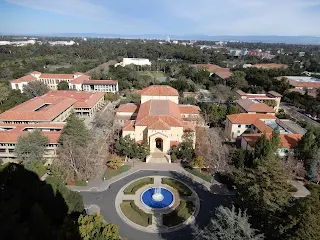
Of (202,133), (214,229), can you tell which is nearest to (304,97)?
(202,133)

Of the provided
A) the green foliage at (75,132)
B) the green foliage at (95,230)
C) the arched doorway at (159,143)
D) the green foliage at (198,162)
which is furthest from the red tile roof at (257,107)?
the green foliage at (95,230)

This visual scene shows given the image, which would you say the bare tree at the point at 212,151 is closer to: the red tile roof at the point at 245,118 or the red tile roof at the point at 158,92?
the red tile roof at the point at 245,118

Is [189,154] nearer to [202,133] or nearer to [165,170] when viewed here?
[165,170]

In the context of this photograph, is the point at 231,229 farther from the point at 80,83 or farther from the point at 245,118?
the point at 80,83

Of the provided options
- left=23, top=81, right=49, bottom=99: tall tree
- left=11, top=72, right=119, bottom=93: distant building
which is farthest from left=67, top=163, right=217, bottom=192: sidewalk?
left=23, top=81, right=49, bottom=99: tall tree

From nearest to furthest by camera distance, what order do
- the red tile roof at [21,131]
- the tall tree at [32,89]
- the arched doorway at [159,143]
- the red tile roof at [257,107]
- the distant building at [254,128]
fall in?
the red tile roof at [21,131]
the distant building at [254,128]
the arched doorway at [159,143]
the red tile roof at [257,107]
the tall tree at [32,89]

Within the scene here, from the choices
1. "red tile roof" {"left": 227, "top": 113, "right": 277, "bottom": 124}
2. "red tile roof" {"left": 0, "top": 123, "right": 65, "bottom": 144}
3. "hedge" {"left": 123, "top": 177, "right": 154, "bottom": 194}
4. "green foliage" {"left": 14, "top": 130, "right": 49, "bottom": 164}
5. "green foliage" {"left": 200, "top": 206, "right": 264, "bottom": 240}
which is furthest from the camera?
"red tile roof" {"left": 227, "top": 113, "right": 277, "bottom": 124}

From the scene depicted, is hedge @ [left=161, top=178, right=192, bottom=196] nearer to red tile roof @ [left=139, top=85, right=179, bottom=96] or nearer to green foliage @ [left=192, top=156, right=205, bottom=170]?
green foliage @ [left=192, top=156, right=205, bottom=170]
